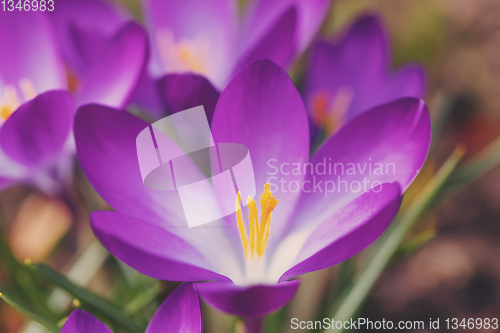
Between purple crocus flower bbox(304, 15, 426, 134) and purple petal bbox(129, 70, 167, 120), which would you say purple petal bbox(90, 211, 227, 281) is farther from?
purple crocus flower bbox(304, 15, 426, 134)

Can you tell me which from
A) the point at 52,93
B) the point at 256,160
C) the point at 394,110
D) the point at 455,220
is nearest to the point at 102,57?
the point at 52,93

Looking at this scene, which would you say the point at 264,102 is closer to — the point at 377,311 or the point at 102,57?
the point at 102,57

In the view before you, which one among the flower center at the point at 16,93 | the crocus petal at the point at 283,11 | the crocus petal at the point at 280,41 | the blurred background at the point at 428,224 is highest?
the crocus petal at the point at 283,11

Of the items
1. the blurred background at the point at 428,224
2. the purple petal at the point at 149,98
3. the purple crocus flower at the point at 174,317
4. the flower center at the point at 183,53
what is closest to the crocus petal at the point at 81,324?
the purple crocus flower at the point at 174,317

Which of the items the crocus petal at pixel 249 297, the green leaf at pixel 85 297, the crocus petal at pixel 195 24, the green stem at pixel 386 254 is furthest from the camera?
the crocus petal at pixel 195 24

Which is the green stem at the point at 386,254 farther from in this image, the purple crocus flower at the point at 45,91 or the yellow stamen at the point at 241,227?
the purple crocus flower at the point at 45,91

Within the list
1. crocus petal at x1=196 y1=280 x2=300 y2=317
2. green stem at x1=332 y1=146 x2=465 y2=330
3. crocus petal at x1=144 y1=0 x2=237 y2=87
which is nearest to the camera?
crocus petal at x1=196 y1=280 x2=300 y2=317

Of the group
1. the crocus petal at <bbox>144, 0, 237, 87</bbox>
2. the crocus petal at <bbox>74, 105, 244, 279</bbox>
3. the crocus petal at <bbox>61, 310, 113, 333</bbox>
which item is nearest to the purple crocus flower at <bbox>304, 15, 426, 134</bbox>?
the crocus petal at <bbox>144, 0, 237, 87</bbox>
